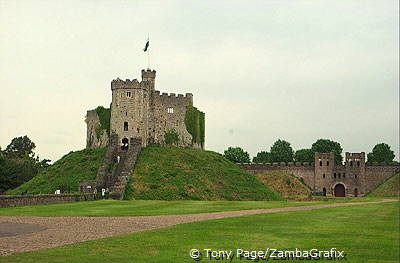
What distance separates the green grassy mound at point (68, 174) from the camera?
2584 inches

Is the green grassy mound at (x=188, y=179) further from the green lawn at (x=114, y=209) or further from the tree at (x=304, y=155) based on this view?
the tree at (x=304, y=155)

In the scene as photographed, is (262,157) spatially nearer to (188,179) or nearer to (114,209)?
(188,179)

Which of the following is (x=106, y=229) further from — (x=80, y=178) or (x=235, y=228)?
(x=80, y=178)

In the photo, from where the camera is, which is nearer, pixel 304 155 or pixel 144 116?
pixel 144 116

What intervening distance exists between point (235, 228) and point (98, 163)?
Answer: 50.5 meters

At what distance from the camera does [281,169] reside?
415 feet

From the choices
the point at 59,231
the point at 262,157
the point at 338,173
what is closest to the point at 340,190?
the point at 338,173

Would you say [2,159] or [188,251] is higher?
[2,159]

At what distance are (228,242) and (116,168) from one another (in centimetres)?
5217

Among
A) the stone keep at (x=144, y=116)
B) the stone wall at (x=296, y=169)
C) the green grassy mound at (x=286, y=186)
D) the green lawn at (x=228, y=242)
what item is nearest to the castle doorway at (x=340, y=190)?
the stone wall at (x=296, y=169)

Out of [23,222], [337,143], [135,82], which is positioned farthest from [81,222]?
[337,143]

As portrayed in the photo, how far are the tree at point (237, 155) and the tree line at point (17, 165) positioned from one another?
56050 millimetres

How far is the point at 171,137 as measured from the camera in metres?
82.5

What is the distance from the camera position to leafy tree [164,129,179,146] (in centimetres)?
8195
